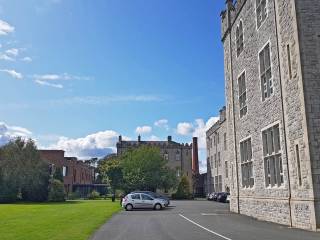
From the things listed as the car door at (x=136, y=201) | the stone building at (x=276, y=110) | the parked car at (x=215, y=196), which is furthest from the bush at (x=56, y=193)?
the stone building at (x=276, y=110)

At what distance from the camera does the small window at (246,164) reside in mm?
25844

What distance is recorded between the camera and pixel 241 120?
27.5 meters

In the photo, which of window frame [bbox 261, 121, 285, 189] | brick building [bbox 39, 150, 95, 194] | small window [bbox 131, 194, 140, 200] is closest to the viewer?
window frame [bbox 261, 121, 285, 189]

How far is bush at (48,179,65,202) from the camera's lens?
56.8m

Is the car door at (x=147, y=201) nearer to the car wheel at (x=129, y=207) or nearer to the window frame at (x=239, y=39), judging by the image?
the car wheel at (x=129, y=207)

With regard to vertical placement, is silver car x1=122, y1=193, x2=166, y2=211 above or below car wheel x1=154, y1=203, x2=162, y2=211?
above

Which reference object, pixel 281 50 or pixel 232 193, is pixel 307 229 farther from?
pixel 232 193

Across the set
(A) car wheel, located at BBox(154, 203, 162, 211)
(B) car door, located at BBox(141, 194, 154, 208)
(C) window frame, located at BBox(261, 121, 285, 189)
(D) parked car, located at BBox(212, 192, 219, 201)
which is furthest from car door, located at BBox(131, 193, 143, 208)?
(D) parked car, located at BBox(212, 192, 219, 201)

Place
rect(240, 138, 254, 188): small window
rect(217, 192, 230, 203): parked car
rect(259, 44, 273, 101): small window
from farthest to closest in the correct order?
rect(217, 192, 230, 203): parked car → rect(240, 138, 254, 188): small window → rect(259, 44, 273, 101): small window

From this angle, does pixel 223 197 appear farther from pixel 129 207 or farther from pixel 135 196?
pixel 129 207

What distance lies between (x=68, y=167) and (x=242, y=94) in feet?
198

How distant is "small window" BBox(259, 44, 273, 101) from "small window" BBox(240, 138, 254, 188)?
4311 mm

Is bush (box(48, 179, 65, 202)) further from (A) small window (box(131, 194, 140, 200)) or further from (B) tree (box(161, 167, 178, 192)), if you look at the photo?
(A) small window (box(131, 194, 140, 200))

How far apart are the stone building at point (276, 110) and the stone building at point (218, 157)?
2917cm
